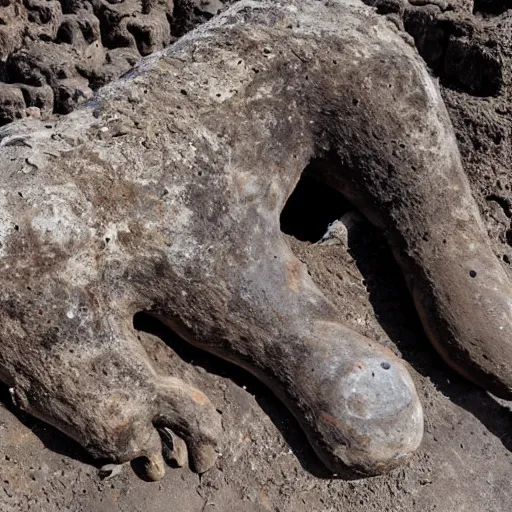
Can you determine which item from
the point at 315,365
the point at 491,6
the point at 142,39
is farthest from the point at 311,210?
the point at 491,6

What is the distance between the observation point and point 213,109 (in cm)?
130

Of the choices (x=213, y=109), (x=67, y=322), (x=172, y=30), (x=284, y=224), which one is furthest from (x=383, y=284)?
(x=172, y=30)

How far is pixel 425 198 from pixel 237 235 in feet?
1.29

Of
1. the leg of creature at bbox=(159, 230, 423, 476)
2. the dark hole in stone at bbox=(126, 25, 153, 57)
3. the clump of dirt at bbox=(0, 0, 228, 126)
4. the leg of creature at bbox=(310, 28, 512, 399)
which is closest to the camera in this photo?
the leg of creature at bbox=(159, 230, 423, 476)

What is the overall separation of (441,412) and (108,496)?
670mm

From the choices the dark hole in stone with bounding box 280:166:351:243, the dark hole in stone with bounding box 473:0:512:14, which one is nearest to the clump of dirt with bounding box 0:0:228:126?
the dark hole in stone with bounding box 280:166:351:243

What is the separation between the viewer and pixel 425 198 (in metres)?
1.42

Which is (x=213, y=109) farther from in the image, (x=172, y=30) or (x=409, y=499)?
(x=409, y=499)

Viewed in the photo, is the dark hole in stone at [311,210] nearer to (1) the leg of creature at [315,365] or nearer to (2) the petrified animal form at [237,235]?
(2) the petrified animal form at [237,235]

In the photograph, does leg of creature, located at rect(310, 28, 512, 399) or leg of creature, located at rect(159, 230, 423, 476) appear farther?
leg of creature, located at rect(310, 28, 512, 399)

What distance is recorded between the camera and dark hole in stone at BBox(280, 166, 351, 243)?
1564mm

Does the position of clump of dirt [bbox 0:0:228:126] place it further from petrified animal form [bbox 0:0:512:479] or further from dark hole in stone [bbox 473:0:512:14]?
dark hole in stone [bbox 473:0:512:14]

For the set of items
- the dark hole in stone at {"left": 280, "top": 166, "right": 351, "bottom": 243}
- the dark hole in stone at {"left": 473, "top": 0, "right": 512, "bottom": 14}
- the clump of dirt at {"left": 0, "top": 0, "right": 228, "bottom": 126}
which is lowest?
the dark hole in stone at {"left": 280, "top": 166, "right": 351, "bottom": 243}

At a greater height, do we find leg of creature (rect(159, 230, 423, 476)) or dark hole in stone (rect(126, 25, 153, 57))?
dark hole in stone (rect(126, 25, 153, 57))
